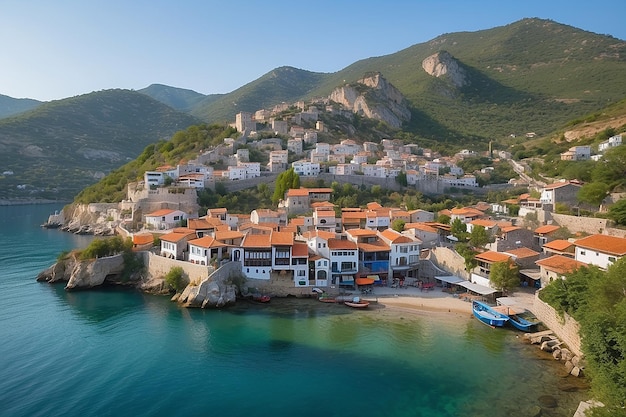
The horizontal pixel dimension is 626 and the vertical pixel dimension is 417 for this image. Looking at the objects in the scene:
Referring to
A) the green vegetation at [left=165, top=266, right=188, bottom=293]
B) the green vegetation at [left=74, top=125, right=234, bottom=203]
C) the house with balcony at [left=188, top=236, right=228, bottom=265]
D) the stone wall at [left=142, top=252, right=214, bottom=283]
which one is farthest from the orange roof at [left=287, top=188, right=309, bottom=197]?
the green vegetation at [left=74, top=125, right=234, bottom=203]

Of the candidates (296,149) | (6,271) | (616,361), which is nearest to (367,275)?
(616,361)

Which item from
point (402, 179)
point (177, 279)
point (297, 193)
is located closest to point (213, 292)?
point (177, 279)

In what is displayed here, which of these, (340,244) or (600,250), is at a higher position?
(600,250)

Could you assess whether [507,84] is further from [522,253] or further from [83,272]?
[83,272]

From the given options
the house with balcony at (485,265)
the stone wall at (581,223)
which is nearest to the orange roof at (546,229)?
the stone wall at (581,223)

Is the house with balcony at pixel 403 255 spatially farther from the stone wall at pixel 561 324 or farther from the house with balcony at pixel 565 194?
the house with balcony at pixel 565 194

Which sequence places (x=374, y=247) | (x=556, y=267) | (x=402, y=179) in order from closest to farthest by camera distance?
(x=556, y=267), (x=374, y=247), (x=402, y=179)

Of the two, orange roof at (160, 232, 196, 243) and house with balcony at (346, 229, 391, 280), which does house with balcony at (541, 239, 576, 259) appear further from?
orange roof at (160, 232, 196, 243)
